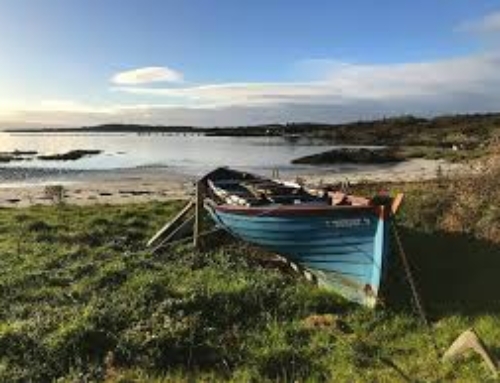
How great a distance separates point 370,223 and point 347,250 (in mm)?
781

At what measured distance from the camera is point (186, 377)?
29.2ft

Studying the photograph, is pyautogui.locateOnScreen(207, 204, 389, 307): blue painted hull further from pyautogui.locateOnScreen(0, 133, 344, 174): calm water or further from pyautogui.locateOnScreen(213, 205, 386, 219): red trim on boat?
pyautogui.locateOnScreen(0, 133, 344, 174): calm water

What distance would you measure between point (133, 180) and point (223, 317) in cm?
3811

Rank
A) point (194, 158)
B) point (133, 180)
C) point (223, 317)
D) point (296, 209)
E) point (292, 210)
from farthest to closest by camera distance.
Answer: point (194, 158) < point (133, 180) < point (292, 210) < point (296, 209) < point (223, 317)

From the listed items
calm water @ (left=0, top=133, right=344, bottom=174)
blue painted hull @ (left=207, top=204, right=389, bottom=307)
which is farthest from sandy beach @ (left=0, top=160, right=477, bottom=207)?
blue painted hull @ (left=207, top=204, right=389, bottom=307)

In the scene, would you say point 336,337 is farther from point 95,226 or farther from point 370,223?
point 95,226

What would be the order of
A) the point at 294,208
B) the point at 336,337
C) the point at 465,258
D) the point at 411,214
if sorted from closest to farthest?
the point at 336,337, the point at 294,208, the point at 465,258, the point at 411,214

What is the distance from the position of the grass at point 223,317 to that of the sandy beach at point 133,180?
1350cm

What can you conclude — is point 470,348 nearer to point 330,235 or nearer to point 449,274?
point 330,235

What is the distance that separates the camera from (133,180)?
48.4 m

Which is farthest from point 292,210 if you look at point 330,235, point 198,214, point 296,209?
point 198,214

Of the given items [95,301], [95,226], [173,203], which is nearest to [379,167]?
[173,203]

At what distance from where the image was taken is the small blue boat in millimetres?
11523

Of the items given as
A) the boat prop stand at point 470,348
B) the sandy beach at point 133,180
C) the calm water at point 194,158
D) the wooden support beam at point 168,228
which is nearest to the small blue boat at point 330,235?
the wooden support beam at point 168,228
